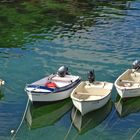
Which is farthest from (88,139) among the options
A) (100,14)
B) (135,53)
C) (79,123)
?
(100,14)

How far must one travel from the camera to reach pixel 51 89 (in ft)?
109

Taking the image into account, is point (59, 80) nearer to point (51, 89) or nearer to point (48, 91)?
point (51, 89)

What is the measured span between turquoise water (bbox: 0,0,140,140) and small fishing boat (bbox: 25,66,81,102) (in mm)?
1401

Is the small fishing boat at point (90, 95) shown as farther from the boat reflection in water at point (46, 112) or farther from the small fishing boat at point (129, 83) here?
the boat reflection in water at point (46, 112)

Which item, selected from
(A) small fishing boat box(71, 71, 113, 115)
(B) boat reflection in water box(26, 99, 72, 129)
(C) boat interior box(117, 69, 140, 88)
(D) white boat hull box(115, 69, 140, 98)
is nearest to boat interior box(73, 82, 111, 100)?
(A) small fishing boat box(71, 71, 113, 115)

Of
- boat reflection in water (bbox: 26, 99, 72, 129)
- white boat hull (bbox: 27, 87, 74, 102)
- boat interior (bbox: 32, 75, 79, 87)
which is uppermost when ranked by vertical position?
boat interior (bbox: 32, 75, 79, 87)

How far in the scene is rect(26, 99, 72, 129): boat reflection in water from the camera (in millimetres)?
32134

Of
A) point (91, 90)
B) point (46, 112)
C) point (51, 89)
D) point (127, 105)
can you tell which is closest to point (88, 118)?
point (91, 90)

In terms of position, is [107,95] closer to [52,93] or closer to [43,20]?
[52,93]

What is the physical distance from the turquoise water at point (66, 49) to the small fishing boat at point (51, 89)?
140 centimetres

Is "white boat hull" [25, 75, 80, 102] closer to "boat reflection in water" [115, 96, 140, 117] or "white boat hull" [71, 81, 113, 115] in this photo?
"white boat hull" [71, 81, 113, 115]

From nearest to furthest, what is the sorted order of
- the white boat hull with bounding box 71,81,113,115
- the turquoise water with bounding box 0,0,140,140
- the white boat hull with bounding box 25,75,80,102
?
the turquoise water with bounding box 0,0,140,140 → the white boat hull with bounding box 71,81,113,115 → the white boat hull with bounding box 25,75,80,102

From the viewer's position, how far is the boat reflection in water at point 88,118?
1228 inches

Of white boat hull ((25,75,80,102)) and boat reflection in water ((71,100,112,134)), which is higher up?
white boat hull ((25,75,80,102))
